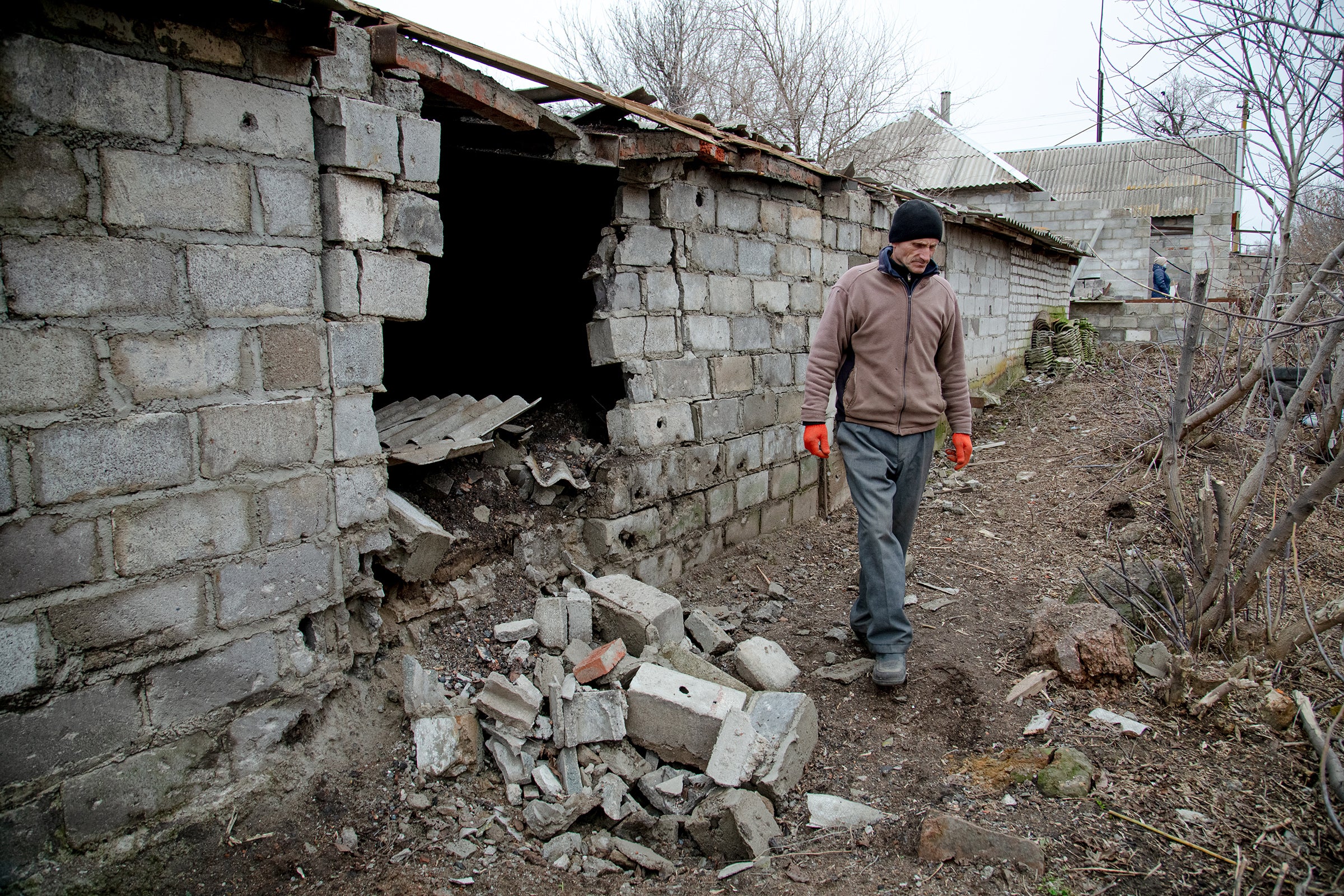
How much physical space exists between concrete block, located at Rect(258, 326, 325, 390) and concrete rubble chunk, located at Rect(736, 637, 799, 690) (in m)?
2.14

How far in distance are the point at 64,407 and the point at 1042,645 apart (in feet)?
12.3

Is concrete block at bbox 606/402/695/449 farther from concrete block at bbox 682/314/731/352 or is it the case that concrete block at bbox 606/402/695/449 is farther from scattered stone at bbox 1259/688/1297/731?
scattered stone at bbox 1259/688/1297/731

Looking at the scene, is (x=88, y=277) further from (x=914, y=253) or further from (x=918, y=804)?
(x=918, y=804)

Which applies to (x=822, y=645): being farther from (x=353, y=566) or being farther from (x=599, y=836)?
(x=353, y=566)

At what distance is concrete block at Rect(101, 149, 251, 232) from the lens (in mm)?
2328

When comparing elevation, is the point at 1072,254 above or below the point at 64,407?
above

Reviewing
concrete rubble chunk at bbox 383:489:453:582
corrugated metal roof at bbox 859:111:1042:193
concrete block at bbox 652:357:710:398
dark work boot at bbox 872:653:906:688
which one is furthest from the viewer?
corrugated metal roof at bbox 859:111:1042:193

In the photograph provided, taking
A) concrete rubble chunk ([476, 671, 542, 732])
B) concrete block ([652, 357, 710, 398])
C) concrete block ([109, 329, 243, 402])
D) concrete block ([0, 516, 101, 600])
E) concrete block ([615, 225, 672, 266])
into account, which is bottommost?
concrete rubble chunk ([476, 671, 542, 732])

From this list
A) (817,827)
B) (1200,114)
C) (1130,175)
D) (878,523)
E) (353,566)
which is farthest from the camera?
(1130,175)

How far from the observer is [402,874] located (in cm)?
248

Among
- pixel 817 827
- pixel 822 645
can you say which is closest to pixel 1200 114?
pixel 822 645

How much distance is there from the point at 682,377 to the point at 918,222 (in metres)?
1.67

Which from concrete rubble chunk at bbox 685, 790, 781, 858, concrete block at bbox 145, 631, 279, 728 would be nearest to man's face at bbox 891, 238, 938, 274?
concrete rubble chunk at bbox 685, 790, 781, 858

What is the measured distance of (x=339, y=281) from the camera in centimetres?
283
